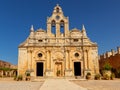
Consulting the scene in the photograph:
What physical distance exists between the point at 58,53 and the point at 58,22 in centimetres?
533

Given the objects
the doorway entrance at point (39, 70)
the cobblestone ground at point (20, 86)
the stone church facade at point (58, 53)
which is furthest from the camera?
the doorway entrance at point (39, 70)

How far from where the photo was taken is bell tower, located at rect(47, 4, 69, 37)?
36188 mm

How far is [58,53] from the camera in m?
35.2

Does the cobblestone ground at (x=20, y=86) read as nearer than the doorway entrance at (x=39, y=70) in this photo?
→ Yes

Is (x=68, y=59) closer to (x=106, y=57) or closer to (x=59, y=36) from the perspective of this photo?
(x=59, y=36)

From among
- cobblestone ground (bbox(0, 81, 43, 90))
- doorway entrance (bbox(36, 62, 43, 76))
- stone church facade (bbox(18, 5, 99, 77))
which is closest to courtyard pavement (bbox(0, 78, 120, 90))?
cobblestone ground (bbox(0, 81, 43, 90))

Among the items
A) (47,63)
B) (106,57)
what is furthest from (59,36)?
(106,57)

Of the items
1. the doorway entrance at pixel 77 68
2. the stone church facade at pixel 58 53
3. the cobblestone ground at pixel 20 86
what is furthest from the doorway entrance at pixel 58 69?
the cobblestone ground at pixel 20 86

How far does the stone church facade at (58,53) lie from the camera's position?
3453 centimetres

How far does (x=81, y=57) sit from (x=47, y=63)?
18.4ft

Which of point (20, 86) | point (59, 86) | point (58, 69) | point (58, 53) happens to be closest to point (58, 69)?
point (58, 69)

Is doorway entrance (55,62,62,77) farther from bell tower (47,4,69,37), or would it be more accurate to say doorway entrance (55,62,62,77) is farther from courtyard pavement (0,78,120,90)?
courtyard pavement (0,78,120,90)

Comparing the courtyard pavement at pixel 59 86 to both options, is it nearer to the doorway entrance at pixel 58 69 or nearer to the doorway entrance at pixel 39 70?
the doorway entrance at pixel 58 69

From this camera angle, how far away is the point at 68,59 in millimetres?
34969
